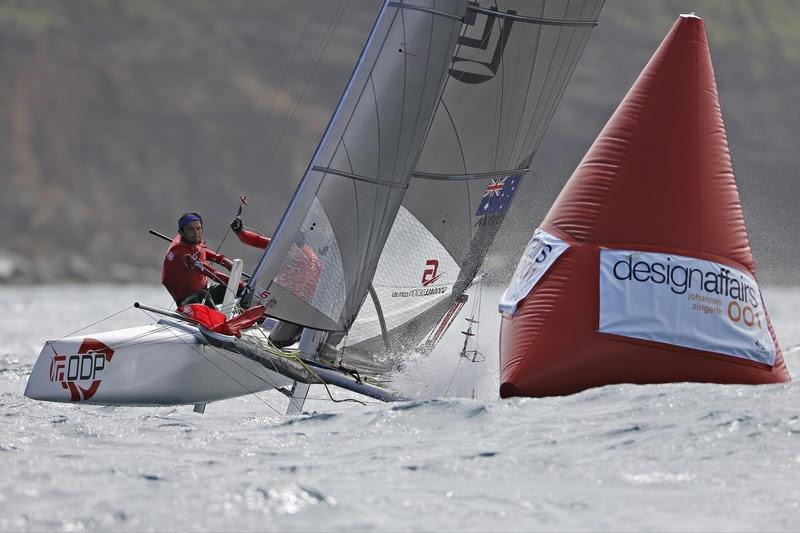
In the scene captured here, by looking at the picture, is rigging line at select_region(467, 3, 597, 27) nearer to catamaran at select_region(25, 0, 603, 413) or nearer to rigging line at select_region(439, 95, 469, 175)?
catamaran at select_region(25, 0, 603, 413)

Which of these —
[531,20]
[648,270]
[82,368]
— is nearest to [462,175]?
[531,20]

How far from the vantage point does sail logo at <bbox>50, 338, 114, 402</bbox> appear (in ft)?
19.9

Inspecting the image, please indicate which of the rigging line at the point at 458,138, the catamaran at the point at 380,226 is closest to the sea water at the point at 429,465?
the catamaran at the point at 380,226

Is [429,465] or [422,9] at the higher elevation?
[422,9]

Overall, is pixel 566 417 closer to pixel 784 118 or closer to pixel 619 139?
pixel 619 139

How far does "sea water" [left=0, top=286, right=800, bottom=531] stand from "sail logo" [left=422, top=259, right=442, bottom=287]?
1.35m

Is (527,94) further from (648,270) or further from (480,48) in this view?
(648,270)

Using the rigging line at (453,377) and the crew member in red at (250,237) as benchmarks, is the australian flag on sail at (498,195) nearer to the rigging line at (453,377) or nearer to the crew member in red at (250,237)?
the rigging line at (453,377)

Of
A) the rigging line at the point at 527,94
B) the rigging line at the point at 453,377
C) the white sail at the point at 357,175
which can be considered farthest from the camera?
the rigging line at the point at 527,94

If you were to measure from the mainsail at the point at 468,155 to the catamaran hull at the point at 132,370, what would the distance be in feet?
2.73

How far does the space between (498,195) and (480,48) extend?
2.88ft

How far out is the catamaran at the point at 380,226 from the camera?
20.2 ft

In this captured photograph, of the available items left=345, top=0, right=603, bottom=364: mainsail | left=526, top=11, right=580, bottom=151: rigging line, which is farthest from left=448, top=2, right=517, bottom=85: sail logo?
left=526, top=11, right=580, bottom=151: rigging line

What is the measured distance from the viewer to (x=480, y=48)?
6.60 m
